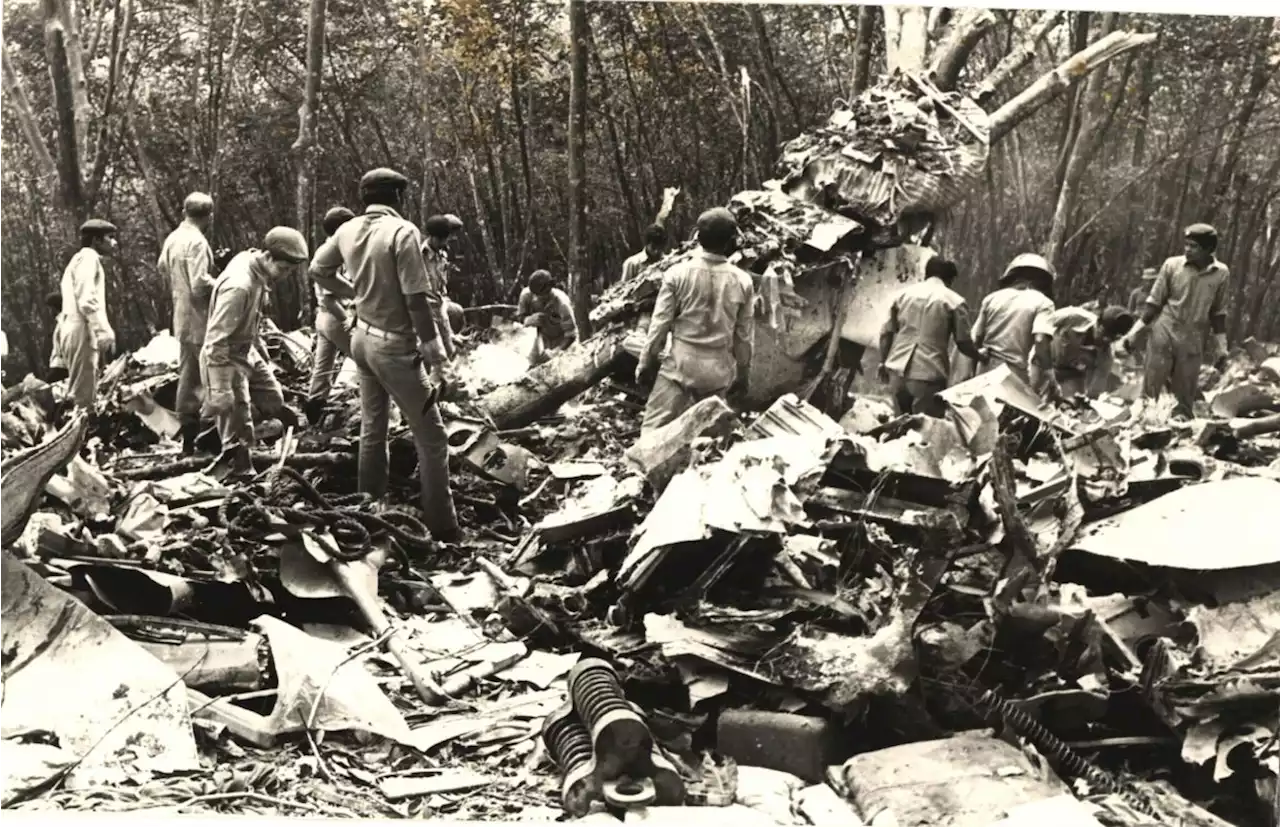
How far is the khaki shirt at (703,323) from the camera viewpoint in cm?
344

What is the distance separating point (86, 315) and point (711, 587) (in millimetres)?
2109

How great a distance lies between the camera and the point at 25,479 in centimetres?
323

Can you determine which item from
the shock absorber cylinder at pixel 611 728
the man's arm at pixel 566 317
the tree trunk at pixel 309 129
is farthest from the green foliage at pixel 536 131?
the shock absorber cylinder at pixel 611 728

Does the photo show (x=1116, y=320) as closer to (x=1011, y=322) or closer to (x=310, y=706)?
(x=1011, y=322)

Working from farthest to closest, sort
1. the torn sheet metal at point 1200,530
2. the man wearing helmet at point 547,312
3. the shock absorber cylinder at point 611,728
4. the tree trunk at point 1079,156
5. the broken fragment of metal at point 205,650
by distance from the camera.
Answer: the man wearing helmet at point 547,312 < the tree trunk at point 1079,156 < the torn sheet metal at point 1200,530 < the broken fragment of metal at point 205,650 < the shock absorber cylinder at point 611,728

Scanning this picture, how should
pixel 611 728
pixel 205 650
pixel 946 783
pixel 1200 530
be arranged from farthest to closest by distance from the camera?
pixel 1200 530 < pixel 205 650 < pixel 946 783 < pixel 611 728

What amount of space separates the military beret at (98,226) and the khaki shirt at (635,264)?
1590mm

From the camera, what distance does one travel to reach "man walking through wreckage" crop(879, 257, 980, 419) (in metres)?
3.44

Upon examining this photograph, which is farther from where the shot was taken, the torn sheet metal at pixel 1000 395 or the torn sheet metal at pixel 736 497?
the torn sheet metal at pixel 1000 395

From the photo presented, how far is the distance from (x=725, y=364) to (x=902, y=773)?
4.35 ft

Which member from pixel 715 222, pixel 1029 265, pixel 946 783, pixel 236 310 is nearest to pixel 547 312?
pixel 715 222

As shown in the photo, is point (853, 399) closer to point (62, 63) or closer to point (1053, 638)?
point (1053, 638)

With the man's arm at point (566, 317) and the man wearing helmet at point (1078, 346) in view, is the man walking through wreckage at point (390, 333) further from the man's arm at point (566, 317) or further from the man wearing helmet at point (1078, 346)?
the man wearing helmet at point (1078, 346)

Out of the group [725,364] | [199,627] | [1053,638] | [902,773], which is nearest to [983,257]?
[725,364]
